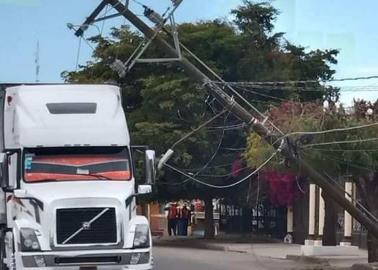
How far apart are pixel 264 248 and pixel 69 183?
19561mm

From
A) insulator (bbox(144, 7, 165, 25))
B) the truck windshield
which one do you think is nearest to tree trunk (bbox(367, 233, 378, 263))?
insulator (bbox(144, 7, 165, 25))

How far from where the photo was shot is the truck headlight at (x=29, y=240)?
15055 millimetres

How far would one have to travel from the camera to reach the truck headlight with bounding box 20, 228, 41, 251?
49.4ft

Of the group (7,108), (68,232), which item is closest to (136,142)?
(7,108)

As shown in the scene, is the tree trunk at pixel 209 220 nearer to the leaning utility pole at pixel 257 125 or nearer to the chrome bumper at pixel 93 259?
the leaning utility pole at pixel 257 125

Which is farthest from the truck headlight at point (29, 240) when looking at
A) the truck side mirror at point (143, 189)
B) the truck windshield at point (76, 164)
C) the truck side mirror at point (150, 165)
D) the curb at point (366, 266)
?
the curb at point (366, 266)

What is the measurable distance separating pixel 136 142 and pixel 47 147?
19.9 metres

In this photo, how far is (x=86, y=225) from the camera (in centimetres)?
1551

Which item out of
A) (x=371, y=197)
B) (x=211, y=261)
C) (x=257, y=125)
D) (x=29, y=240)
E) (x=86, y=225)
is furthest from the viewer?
(x=211, y=261)

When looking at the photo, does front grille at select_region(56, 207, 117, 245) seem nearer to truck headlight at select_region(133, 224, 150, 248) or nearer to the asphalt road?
truck headlight at select_region(133, 224, 150, 248)

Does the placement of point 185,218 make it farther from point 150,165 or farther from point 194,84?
point 150,165

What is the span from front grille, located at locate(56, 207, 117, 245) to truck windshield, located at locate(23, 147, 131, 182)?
75 cm

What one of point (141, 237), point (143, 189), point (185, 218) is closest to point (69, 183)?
point (143, 189)

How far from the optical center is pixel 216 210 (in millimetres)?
50000
